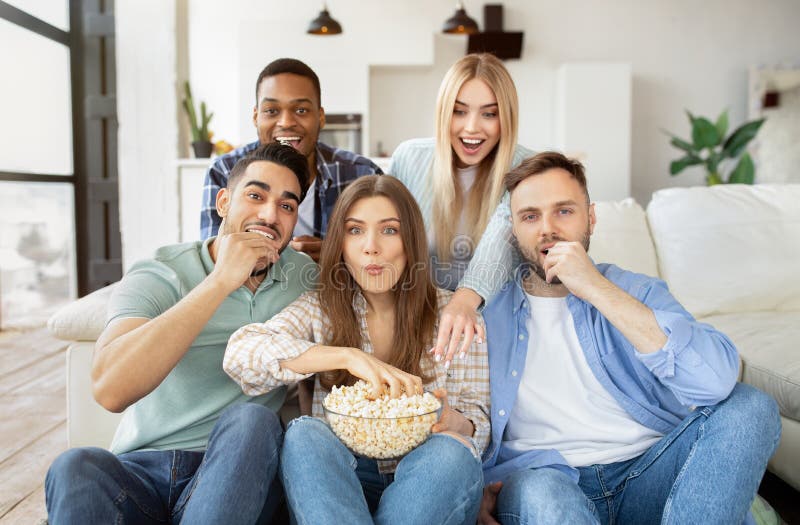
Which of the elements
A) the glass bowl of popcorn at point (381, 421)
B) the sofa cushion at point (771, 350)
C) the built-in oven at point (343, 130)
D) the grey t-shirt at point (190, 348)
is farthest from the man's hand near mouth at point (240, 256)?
the built-in oven at point (343, 130)

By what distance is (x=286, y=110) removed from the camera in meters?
2.33

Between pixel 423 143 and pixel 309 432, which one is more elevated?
pixel 423 143

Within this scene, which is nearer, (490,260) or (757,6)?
(490,260)

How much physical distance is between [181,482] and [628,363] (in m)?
1.09

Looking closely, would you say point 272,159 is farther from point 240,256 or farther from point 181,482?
point 181,482

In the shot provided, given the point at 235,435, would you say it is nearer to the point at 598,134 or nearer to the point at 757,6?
the point at 598,134

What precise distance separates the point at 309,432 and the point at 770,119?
6421 mm

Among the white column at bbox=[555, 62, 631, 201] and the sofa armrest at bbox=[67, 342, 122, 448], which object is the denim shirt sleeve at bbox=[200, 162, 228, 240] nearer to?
the sofa armrest at bbox=[67, 342, 122, 448]

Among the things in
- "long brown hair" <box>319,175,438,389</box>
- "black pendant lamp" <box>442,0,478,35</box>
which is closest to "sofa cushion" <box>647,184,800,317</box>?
"long brown hair" <box>319,175,438,389</box>

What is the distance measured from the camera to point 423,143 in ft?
7.33

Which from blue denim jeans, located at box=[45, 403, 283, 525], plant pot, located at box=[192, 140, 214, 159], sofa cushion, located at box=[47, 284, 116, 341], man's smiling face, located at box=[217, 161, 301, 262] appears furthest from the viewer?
plant pot, located at box=[192, 140, 214, 159]

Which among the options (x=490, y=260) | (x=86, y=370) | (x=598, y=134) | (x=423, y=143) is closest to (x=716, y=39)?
(x=598, y=134)

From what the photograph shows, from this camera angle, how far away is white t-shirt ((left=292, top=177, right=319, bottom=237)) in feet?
8.11

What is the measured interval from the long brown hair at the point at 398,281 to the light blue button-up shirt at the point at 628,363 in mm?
185
